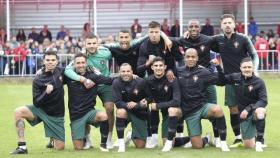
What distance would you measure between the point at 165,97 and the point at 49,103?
206cm

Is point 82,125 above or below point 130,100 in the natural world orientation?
below

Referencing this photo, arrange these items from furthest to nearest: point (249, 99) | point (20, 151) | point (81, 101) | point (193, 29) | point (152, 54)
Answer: point (193, 29) → point (152, 54) → point (81, 101) → point (249, 99) → point (20, 151)

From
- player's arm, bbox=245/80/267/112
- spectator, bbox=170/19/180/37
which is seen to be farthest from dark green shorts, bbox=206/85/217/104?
spectator, bbox=170/19/180/37

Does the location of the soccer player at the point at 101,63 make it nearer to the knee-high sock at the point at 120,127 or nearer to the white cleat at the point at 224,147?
the knee-high sock at the point at 120,127

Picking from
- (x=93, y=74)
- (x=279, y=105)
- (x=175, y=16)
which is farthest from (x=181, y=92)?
(x=175, y=16)

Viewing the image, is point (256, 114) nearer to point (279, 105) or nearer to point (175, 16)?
point (279, 105)

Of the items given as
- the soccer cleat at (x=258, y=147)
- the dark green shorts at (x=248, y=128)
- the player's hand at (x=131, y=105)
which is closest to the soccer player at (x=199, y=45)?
the dark green shorts at (x=248, y=128)

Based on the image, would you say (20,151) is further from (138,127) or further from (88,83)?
(138,127)

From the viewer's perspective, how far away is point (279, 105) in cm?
2327

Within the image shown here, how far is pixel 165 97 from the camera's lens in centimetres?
1525

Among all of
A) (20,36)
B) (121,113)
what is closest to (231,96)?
(121,113)

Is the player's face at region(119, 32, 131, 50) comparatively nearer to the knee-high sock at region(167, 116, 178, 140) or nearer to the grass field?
the knee-high sock at region(167, 116, 178, 140)

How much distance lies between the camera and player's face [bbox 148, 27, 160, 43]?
1524cm

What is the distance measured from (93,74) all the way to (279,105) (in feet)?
30.2
